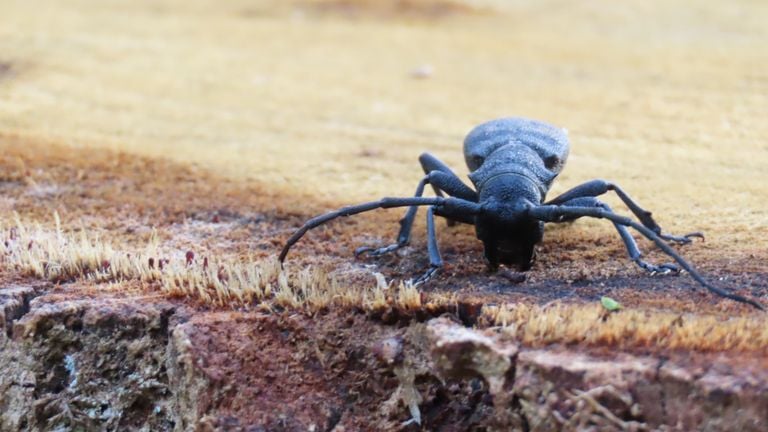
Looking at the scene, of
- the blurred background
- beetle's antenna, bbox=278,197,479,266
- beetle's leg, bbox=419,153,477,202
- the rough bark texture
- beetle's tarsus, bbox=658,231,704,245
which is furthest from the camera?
the blurred background

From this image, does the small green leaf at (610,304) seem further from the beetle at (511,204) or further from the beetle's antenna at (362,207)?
the beetle's antenna at (362,207)

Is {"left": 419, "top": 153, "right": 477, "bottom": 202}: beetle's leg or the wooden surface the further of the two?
the wooden surface

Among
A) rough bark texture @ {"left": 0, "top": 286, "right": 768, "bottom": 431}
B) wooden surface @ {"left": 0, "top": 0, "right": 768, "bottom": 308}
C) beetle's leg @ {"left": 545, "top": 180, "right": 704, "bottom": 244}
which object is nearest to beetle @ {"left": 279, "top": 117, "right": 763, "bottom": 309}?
beetle's leg @ {"left": 545, "top": 180, "right": 704, "bottom": 244}

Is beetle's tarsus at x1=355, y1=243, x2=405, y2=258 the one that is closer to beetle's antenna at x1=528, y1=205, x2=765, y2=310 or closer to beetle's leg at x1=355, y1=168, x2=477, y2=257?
beetle's leg at x1=355, y1=168, x2=477, y2=257

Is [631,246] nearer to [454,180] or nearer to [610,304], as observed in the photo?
[610,304]

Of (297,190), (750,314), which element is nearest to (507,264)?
(750,314)

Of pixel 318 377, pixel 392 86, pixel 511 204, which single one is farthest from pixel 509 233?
pixel 392 86
